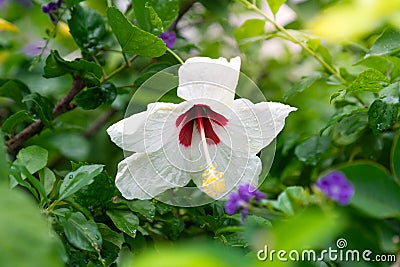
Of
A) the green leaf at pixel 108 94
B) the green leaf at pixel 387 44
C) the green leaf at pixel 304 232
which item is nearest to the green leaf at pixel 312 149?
the green leaf at pixel 387 44

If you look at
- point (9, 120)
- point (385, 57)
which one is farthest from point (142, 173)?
point (385, 57)

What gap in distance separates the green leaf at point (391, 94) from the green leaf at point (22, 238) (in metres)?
0.39

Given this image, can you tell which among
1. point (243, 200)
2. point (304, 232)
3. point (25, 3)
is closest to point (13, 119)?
point (243, 200)

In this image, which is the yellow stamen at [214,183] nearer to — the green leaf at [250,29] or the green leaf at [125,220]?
the green leaf at [125,220]

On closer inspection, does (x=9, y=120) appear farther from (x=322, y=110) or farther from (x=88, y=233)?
(x=322, y=110)

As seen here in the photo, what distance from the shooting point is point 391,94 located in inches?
24.3

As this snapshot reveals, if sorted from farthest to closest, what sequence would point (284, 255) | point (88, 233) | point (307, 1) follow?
point (307, 1) < point (88, 233) < point (284, 255)

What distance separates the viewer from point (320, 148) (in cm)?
78

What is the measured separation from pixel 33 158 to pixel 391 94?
355 mm

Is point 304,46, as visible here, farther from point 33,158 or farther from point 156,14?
point 33,158

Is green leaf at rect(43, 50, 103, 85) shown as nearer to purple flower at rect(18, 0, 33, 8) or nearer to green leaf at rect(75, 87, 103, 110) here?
green leaf at rect(75, 87, 103, 110)

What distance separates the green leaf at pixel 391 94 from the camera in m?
0.61

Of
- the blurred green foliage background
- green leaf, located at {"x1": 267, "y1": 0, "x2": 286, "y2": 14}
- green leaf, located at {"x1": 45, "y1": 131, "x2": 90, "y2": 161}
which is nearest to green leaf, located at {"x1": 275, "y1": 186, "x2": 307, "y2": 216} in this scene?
the blurred green foliage background

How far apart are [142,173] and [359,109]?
0.25m
